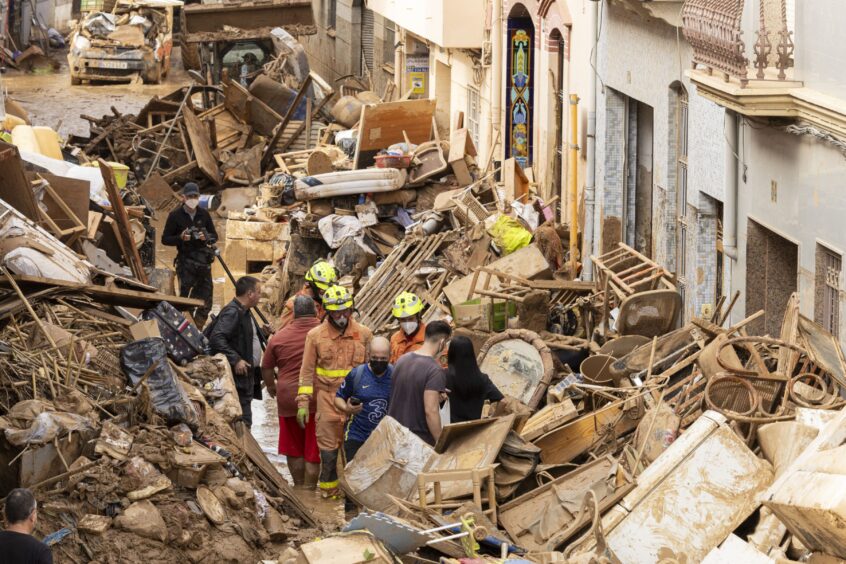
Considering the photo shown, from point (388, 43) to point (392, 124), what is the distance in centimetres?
1183

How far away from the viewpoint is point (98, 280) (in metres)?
13.1

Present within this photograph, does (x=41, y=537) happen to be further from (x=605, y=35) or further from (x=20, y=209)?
(x=605, y=35)

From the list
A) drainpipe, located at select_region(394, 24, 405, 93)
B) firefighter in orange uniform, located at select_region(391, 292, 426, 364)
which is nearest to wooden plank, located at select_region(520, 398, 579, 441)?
firefighter in orange uniform, located at select_region(391, 292, 426, 364)

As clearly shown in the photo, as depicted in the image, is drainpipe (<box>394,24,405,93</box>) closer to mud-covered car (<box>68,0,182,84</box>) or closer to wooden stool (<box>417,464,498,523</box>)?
mud-covered car (<box>68,0,182,84</box>)

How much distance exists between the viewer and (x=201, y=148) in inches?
1048

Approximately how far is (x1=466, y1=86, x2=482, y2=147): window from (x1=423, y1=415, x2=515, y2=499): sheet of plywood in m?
15.2

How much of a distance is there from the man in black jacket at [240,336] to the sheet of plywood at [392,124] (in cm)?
934

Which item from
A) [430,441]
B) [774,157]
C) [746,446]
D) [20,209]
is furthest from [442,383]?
[20,209]

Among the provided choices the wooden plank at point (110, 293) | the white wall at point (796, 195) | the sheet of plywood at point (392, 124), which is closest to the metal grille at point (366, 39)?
the sheet of plywood at point (392, 124)

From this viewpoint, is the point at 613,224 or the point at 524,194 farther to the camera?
the point at 524,194

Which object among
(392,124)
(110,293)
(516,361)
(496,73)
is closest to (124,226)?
(110,293)

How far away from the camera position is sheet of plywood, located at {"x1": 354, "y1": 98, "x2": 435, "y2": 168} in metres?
22.1

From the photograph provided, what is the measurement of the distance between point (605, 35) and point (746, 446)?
9.00 m

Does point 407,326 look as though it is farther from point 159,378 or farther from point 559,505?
point 559,505
